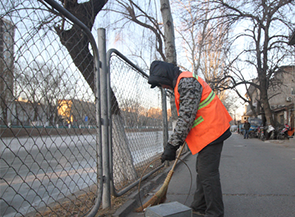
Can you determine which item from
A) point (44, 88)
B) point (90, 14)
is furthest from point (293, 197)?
point (90, 14)

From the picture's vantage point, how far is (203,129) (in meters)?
2.53

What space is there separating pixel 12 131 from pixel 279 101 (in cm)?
4664

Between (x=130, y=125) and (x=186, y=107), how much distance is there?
188cm

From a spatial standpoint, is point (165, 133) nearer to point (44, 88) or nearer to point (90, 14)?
point (90, 14)

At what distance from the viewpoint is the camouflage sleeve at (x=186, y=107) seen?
2.46 meters

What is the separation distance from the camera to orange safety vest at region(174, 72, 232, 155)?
2.49 m

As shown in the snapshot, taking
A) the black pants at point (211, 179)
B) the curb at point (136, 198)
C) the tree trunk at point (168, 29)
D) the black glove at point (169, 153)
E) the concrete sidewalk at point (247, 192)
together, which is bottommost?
the concrete sidewalk at point (247, 192)

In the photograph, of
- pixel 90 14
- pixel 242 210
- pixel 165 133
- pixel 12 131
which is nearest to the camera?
pixel 12 131

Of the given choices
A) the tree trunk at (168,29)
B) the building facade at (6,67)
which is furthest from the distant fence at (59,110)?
the tree trunk at (168,29)

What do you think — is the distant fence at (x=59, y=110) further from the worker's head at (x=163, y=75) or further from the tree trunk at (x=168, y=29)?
the tree trunk at (x=168, y=29)

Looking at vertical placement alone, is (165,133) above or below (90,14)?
below

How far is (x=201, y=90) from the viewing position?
2.54 meters

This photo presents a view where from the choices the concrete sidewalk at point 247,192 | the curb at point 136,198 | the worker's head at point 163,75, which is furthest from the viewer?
the concrete sidewalk at point 247,192

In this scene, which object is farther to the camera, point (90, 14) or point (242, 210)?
point (90, 14)
